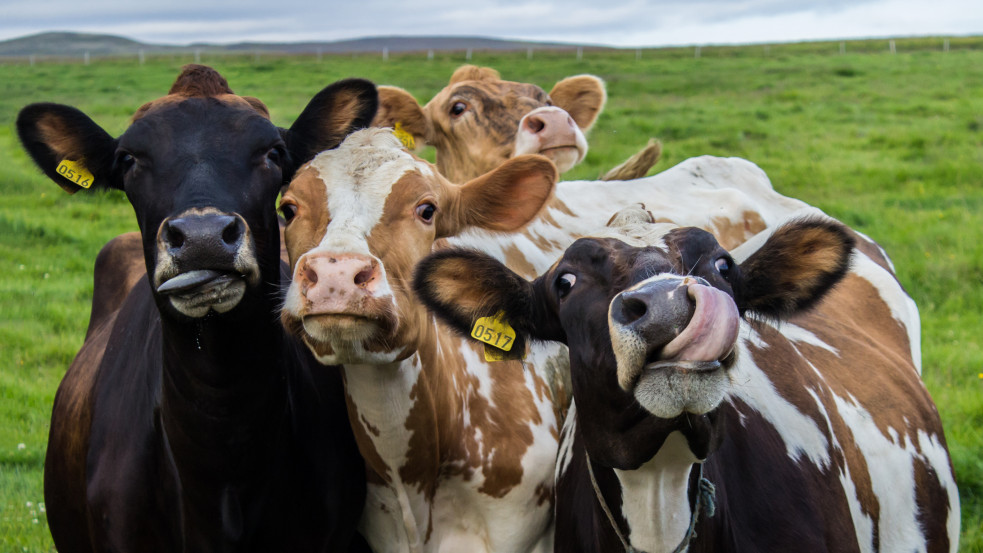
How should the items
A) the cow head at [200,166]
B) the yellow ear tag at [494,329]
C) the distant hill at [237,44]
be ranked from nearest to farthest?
the cow head at [200,166]
the yellow ear tag at [494,329]
the distant hill at [237,44]

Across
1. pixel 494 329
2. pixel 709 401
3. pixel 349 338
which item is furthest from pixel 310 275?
pixel 709 401

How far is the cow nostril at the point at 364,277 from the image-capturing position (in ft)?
10.3

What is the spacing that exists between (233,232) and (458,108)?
307cm

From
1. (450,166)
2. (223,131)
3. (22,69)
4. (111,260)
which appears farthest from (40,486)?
(22,69)

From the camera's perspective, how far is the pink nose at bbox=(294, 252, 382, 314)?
3.06 metres

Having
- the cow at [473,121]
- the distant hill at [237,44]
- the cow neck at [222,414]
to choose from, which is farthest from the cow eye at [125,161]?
the distant hill at [237,44]

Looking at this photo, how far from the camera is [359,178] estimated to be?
361 centimetres

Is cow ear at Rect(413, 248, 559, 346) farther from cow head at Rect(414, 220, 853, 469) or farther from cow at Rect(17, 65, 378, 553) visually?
cow at Rect(17, 65, 378, 553)

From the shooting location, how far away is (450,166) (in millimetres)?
6148

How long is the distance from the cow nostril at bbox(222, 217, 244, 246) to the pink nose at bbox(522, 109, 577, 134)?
2568 millimetres

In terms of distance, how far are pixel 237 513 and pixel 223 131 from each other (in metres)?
1.29

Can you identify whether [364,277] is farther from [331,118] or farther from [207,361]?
[331,118]

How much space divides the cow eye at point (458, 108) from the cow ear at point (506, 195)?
191cm

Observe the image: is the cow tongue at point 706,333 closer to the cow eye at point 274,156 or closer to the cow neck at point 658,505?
the cow neck at point 658,505
